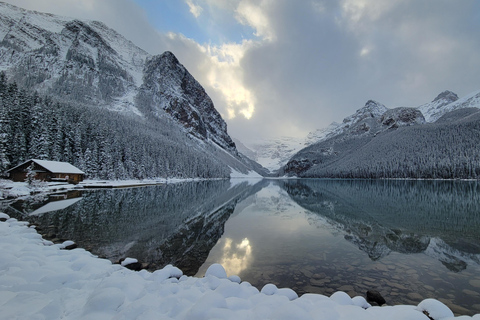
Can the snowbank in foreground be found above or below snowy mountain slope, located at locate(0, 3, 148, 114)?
below

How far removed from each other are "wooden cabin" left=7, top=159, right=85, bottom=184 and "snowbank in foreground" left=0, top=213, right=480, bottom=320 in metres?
46.2

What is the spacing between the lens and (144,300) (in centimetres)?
527

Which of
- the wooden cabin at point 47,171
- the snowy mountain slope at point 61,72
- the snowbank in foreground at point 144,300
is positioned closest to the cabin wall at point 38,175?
the wooden cabin at point 47,171

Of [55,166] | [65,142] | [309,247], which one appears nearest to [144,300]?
[309,247]

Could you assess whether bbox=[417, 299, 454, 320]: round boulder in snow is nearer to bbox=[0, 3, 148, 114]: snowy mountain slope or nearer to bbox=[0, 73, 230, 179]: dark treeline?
bbox=[0, 73, 230, 179]: dark treeline

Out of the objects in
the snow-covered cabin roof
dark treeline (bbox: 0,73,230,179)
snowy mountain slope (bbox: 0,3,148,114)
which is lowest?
the snow-covered cabin roof

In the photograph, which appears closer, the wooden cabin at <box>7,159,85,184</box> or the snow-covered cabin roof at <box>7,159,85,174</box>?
the wooden cabin at <box>7,159,85,184</box>

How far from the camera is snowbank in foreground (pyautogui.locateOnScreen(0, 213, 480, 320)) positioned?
447 centimetres

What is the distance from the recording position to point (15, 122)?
144 ft

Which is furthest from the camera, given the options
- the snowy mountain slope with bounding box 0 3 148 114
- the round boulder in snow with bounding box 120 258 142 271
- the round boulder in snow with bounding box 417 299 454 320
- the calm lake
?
the snowy mountain slope with bounding box 0 3 148 114

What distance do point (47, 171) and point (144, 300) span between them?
5306cm

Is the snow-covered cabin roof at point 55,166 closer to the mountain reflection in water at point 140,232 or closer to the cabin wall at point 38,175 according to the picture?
the cabin wall at point 38,175

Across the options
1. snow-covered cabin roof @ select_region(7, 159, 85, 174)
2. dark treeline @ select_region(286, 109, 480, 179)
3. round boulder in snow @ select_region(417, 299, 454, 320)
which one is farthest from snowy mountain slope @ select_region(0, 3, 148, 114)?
dark treeline @ select_region(286, 109, 480, 179)

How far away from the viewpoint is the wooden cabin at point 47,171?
41.3 metres
